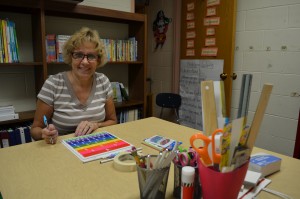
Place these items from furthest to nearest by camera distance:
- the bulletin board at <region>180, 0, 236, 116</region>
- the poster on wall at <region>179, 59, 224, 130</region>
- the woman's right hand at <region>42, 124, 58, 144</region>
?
1. the poster on wall at <region>179, 59, 224, 130</region>
2. the bulletin board at <region>180, 0, 236, 116</region>
3. the woman's right hand at <region>42, 124, 58, 144</region>

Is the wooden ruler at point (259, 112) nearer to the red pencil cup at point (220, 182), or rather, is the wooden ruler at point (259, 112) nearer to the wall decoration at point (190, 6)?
the red pencil cup at point (220, 182)

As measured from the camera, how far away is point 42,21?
203 centimetres

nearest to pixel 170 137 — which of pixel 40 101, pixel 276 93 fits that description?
pixel 40 101

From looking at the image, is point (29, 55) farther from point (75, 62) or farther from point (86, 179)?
point (86, 179)

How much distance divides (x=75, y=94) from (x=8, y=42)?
90cm

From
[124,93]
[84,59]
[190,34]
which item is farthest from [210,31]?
[84,59]

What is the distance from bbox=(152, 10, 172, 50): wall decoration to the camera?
3.37 metres

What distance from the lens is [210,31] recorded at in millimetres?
2678

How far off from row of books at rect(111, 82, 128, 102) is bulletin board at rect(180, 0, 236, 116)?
0.89 meters

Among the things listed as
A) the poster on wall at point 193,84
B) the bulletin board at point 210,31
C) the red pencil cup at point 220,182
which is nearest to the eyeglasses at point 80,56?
the red pencil cup at point 220,182

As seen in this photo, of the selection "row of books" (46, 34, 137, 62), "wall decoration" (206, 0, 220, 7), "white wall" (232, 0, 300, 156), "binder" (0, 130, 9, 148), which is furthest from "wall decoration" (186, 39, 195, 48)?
"binder" (0, 130, 9, 148)

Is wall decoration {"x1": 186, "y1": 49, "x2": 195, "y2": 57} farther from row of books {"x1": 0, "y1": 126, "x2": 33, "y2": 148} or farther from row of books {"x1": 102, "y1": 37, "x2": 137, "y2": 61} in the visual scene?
row of books {"x1": 0, "y1": 126, "x2": 33, "y2": 148}

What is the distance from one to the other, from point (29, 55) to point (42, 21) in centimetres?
42

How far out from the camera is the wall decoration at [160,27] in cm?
337
